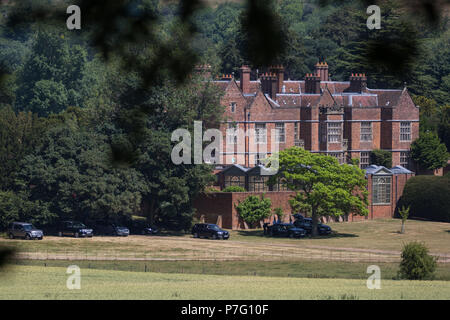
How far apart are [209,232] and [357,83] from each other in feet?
81.8

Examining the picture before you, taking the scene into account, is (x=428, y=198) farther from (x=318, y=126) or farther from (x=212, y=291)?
(x=212, y=291)

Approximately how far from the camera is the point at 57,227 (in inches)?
2021

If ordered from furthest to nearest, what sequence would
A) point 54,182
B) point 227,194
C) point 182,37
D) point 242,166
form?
point 242,166 < point 227,194 < point 54,182 < point 182,37

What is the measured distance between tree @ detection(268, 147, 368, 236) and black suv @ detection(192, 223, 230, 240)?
5029 mm

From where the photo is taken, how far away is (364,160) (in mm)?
69062

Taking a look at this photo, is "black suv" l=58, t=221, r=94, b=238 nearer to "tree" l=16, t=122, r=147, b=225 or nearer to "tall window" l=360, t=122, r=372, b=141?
"tree" l=16, t=122, r=147, b=225

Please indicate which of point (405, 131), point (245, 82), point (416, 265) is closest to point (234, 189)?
point (245, 82)

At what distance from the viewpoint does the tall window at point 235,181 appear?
195 ft

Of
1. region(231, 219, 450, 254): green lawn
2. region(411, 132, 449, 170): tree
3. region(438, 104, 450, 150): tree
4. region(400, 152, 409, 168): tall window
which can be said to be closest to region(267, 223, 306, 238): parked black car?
region(231, 219, 450, 254): green lawn

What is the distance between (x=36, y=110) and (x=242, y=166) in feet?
100

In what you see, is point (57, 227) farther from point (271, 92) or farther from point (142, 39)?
point (142, 39)

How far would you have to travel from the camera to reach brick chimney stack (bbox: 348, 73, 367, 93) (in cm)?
6962
